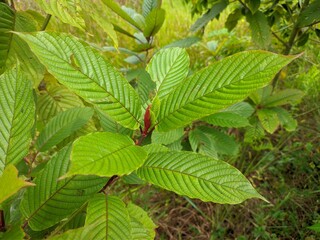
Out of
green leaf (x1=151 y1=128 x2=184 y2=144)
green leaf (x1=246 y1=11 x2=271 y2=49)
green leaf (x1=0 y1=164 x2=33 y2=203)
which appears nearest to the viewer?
green leaf (x1=0 y1=164 x2=33 y2=203)

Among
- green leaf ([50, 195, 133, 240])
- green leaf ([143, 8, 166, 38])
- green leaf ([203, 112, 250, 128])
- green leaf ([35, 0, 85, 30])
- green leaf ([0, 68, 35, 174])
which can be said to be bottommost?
green leaf ([50, 195, 133, 240])

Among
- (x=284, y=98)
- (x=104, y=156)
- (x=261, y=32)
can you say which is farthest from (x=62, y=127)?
(x=284, y=98)

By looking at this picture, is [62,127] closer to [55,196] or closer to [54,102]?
[54,102]

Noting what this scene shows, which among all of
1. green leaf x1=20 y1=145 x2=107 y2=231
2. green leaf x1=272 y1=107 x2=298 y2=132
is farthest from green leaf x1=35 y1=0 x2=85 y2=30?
green leaf x1=272 y1=107 x2=298 y2=132

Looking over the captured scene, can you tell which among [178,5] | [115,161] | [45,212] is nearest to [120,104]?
[115,161]

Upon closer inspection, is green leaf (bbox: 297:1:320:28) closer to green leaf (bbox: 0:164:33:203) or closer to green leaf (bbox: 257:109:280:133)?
green leaf (bbox: 257:109:280:133)

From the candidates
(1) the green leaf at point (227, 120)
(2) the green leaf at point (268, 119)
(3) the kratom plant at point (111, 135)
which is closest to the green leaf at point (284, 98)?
(2) the green leaf at point (268, 119)

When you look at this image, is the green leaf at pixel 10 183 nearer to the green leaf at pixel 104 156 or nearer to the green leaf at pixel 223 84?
the green leaf at pixel 104 156

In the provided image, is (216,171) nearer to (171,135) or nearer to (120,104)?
(120,104)
